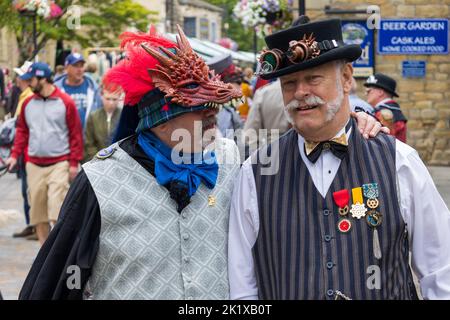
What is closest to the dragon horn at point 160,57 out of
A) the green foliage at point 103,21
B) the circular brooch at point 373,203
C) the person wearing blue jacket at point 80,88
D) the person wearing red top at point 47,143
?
the circular brooch at point 373,203

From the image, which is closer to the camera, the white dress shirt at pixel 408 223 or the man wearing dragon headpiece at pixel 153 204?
the white dress shirt at pixel 408 223

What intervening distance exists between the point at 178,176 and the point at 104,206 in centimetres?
31

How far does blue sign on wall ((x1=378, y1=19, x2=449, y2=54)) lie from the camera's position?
1788 centimetres

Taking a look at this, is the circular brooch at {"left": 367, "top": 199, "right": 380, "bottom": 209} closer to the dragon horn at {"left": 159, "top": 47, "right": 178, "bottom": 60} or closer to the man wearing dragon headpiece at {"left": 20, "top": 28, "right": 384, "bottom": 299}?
the man wearing dragon headpiece at {"left": 20, "top": 28, "right": 384, "bottom": 299}

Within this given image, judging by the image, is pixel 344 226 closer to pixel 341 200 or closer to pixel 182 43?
pixel 341 200

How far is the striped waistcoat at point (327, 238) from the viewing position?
Answer: 3.95 meters

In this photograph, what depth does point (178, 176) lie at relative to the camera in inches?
164

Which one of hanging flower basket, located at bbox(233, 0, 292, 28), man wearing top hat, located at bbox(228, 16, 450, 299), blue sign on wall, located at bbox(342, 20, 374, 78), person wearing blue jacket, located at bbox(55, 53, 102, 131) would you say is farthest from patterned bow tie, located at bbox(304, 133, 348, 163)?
hanging flower basket, located at bbox(233, 0, 292, 28)

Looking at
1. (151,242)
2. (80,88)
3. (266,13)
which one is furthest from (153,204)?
(266,13)

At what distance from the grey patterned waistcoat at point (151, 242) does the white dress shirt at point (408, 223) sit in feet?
0.28

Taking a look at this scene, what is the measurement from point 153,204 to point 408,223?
0.98 meters

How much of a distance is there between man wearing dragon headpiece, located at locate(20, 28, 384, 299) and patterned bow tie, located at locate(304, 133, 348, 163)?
1.35ft

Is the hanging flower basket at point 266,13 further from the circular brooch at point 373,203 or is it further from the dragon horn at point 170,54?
the circular brooch at point 373,203
